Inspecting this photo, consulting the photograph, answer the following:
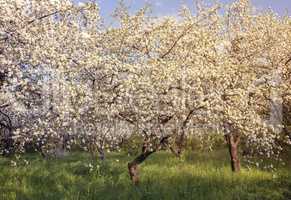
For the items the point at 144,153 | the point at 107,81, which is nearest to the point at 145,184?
the point at 144,153

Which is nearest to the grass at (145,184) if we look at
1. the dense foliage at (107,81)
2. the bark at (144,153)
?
the bark at (144,153)

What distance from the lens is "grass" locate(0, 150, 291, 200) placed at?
12477mm

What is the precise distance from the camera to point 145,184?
1379 cm

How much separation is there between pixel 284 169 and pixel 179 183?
21.8 ft

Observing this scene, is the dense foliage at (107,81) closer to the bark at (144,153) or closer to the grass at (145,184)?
the bark at (144,153)

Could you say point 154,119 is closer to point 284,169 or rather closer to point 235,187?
point 235,187

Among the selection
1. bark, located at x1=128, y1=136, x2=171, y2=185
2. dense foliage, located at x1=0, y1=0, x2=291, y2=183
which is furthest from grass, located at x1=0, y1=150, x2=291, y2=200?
dense foliage, located at x1=0, y1=0, x2=291, y2=183

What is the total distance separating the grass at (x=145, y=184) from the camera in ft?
40.9

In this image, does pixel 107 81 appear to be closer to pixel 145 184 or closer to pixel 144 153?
pixel 144 153

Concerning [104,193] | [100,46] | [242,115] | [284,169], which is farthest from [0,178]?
[284,169]

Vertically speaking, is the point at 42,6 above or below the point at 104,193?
above

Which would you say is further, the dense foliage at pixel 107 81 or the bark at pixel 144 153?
the bark at pixel 144 153

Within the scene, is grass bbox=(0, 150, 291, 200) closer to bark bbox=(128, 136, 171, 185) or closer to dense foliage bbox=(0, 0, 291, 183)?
bark bbox=(128, 136, 171, 185)

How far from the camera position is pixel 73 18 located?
1189cm
